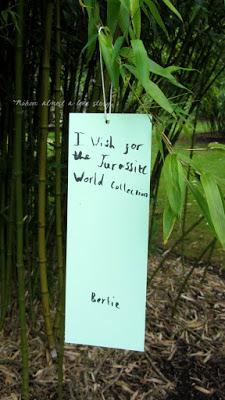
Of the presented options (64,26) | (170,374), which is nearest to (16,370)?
(170,374)

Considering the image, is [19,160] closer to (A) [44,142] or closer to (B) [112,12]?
(A) [44,142]

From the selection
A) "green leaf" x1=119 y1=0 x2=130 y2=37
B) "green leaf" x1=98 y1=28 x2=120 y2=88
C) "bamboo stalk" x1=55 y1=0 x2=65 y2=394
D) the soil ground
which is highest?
"green leaf" x1=119 y1=0 x2=130 y2=37

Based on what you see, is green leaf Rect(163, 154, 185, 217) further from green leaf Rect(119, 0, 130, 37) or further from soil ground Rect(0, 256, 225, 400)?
soil ground Rect(0, 256, 225, 400)

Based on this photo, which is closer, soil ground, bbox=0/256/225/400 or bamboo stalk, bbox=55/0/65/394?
bamboo stalk, bbox=55/0/65/394

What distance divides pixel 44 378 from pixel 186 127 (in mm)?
965

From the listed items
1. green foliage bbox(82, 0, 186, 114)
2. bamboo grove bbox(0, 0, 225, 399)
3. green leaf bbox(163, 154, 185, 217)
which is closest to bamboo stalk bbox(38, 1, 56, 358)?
bamboo grove bbox(0, 0, 225, 399)

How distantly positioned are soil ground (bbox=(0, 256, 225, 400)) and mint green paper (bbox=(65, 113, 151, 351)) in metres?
0.62

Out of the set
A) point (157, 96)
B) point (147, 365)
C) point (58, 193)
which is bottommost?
point (147, 365)

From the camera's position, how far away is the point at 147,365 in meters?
1.65

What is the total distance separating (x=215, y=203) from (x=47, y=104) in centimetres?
57

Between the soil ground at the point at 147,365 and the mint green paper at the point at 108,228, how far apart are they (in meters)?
0.62

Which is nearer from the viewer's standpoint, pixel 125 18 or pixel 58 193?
pixel 125 18

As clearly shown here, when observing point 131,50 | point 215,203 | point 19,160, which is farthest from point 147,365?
point 131,50

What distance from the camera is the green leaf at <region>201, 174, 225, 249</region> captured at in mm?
691
